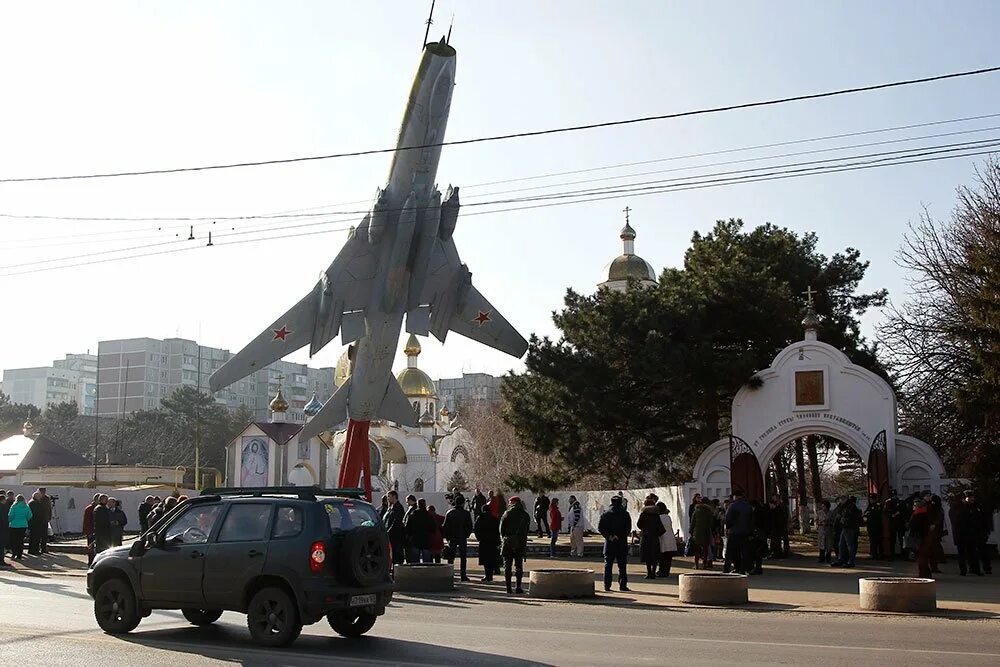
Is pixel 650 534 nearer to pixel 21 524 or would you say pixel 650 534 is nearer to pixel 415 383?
pixel 21 524

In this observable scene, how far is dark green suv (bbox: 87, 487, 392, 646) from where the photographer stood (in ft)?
36.6

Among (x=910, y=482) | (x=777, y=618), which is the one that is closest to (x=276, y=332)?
(x=910, y=482)

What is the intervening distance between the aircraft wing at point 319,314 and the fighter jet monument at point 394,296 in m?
0.03

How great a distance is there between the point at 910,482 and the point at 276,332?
16.3 meters

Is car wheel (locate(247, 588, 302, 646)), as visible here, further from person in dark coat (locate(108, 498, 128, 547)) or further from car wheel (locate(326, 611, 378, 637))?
person in dark coat (locate(108, 498, 128, 547))

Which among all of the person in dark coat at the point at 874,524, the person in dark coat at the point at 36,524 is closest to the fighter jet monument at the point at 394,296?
the person in dark coat at the point at 36,524

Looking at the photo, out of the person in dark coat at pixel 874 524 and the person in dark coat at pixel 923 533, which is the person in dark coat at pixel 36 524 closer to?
the person in dark coat at pixel 874 524

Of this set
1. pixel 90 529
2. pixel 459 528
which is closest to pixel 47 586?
pixel 90 529

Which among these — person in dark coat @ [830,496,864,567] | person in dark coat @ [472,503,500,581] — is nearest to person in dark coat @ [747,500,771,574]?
person in dark coat @ [830,496,864,567]

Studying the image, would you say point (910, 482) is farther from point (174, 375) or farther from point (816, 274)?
point (174, 375)

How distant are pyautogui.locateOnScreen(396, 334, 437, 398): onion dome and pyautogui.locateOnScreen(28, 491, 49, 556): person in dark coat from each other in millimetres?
51696

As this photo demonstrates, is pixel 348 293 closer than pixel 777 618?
No

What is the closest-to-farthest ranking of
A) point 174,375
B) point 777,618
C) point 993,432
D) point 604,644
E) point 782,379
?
1. point 604,644
2. point 777,618
3. point 993,432
4. point 782,379
5. point 174,375

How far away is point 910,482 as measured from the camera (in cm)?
2591
